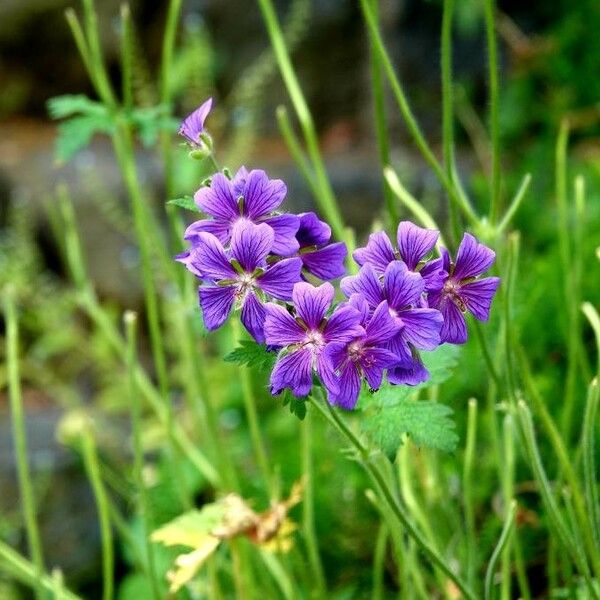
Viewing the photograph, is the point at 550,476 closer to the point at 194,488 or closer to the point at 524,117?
the point at 194,488

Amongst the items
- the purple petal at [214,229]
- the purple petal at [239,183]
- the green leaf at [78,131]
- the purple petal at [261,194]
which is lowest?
the purple petal at [214,229]

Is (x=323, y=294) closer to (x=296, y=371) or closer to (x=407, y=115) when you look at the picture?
(x=296, y=371)

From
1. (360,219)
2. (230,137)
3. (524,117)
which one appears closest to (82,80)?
(230,137)

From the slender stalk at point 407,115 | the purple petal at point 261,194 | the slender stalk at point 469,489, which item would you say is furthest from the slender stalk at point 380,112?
the purple petal at point 261,194

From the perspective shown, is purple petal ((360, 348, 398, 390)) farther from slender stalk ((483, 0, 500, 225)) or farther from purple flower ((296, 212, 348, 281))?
slender stalk ((483, 0, 500, 225))

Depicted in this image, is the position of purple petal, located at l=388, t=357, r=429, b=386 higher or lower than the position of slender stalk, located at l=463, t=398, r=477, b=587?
higher

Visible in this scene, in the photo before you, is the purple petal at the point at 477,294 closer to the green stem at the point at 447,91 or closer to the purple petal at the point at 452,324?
the purple petal at the point at 452,324

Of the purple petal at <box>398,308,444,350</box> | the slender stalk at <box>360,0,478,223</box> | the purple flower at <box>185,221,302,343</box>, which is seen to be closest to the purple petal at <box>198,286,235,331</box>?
the purple flower at <box>185,221,302,343</box>
